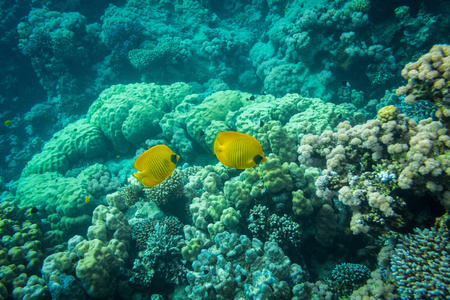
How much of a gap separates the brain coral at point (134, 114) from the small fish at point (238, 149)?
5745mm

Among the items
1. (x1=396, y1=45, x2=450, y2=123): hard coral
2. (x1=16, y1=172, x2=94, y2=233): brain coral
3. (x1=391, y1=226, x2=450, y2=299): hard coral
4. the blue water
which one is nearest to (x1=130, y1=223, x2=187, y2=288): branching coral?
the blue water

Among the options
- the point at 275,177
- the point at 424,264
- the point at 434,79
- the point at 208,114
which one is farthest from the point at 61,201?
the point at 434,79

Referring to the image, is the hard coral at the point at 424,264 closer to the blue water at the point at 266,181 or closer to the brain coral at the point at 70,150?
the blue water at the point at 266,181

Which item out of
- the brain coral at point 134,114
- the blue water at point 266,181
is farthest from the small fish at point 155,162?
the brain coral at point 134,114

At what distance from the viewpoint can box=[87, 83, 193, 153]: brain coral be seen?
23.7ft

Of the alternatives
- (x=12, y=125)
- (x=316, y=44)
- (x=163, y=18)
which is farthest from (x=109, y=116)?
(x=12, y=125)

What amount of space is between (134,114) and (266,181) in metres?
5.53

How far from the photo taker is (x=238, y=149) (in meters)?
2.16

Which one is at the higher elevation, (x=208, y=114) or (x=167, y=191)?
(x=208, y=114)

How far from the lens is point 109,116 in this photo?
760 centimetres

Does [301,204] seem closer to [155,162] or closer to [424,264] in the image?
→ [424,264]

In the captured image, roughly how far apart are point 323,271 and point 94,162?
8210 mm

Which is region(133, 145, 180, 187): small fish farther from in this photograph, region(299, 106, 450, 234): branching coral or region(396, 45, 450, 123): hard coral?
region(396, 45, 450, 123): hard coral

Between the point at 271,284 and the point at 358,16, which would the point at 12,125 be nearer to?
the point at 271,284
